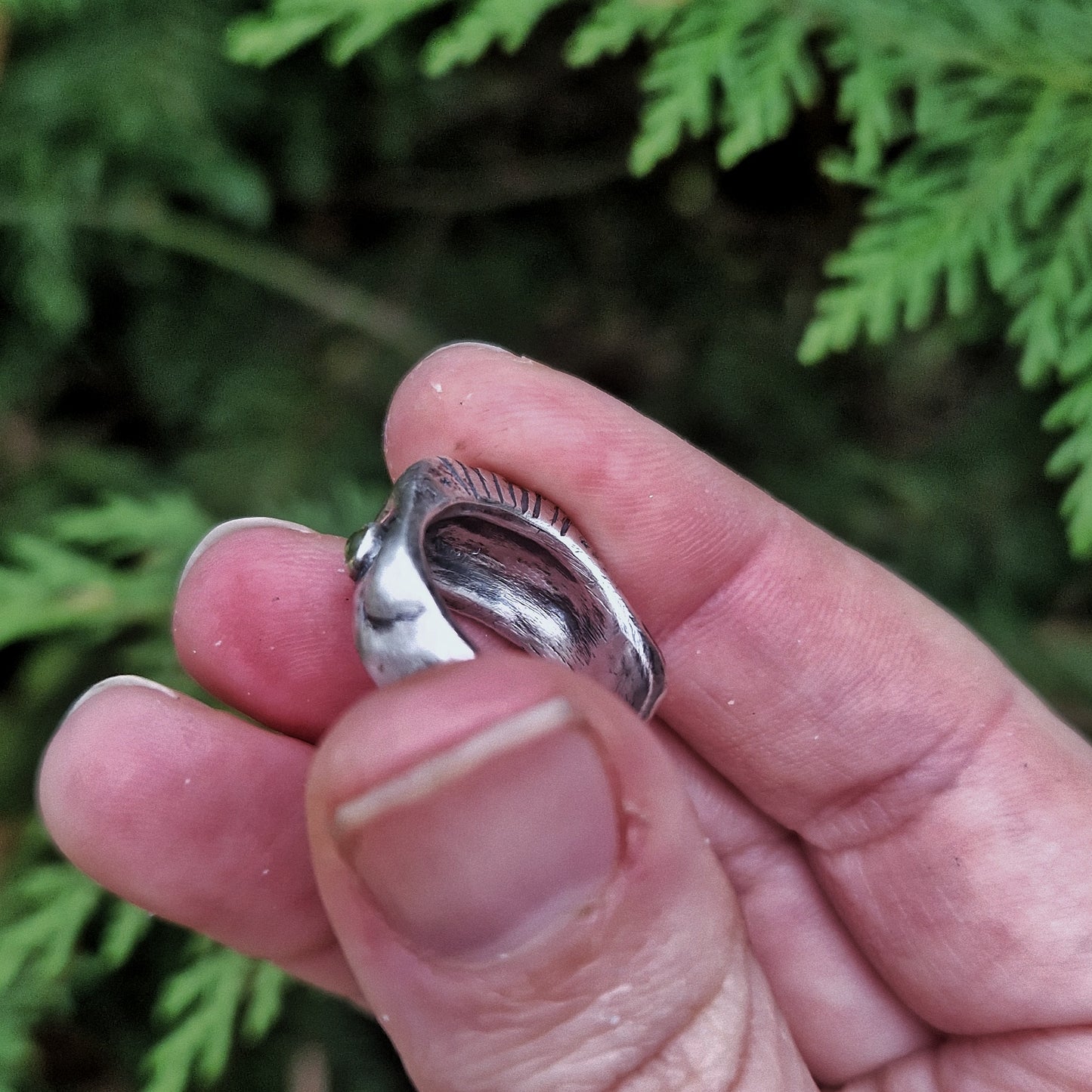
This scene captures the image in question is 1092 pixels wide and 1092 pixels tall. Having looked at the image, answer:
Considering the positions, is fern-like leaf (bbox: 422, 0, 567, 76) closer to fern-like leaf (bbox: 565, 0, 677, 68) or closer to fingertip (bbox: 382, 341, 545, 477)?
fern-like leaf (bbox: 565, 0, 677, 68)

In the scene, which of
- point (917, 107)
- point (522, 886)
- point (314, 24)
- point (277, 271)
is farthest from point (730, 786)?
point (277, 271)

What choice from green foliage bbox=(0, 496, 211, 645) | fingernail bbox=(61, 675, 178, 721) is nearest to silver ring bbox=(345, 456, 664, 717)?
fingernail bbox=(61, 675, 178, 721)

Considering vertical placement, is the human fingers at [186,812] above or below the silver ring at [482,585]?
below

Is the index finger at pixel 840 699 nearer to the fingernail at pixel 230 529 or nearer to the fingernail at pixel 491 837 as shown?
→ the fingernail at pixel 230 529

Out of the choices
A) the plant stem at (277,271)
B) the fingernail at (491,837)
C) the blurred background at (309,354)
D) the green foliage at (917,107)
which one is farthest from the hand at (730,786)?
the plant stem at (277,271)

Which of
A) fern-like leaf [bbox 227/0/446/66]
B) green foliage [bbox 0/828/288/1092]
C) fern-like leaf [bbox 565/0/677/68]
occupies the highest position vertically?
fern-like leaf [bbox 565/0/677/68]

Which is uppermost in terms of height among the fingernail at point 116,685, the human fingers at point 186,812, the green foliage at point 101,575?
the fingernail at point 116,685

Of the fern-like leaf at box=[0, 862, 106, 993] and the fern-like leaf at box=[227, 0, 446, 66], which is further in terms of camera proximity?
the fern-like leaf at box=[0, 862, 106, 993]

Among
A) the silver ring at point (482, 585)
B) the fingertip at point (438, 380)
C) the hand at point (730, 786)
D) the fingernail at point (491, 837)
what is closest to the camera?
the fingernail at point (491, 837)
